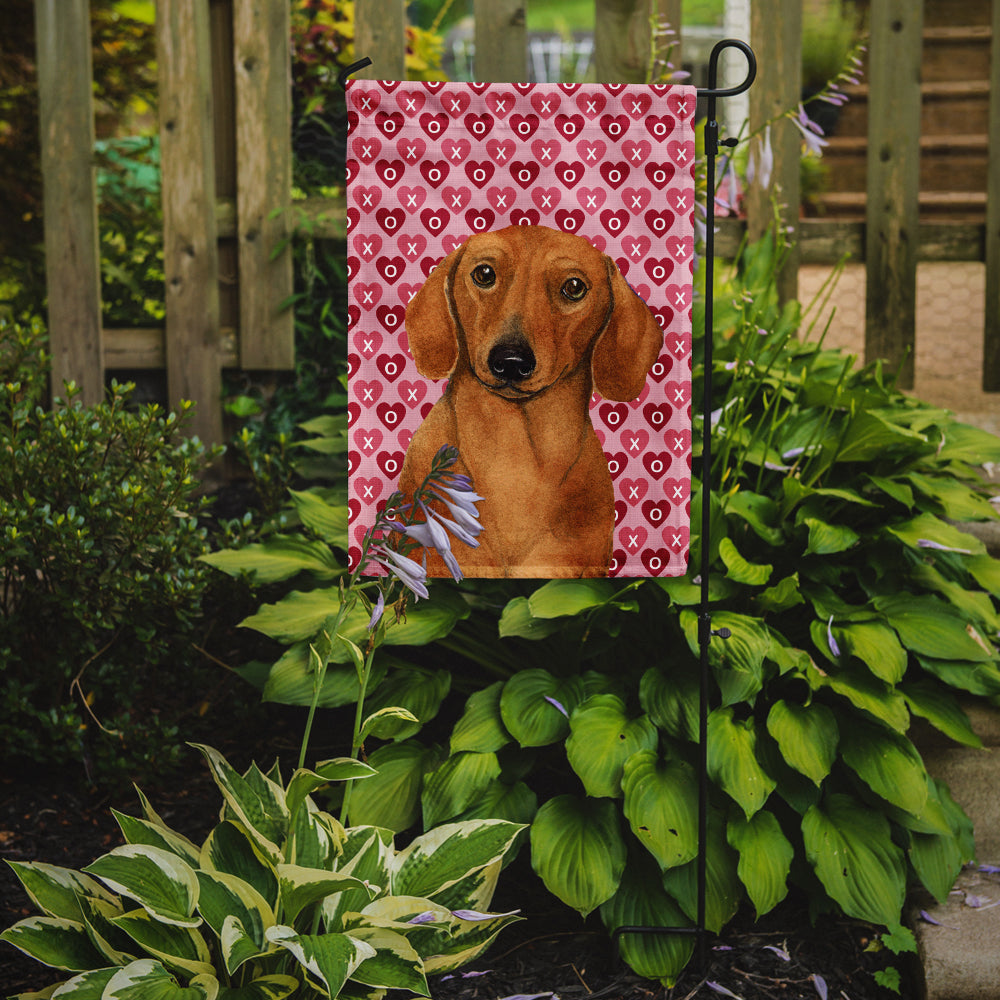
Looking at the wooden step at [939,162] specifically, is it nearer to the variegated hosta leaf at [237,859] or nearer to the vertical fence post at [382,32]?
the vertical fence post at [382,32]

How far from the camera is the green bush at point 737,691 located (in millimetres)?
1925

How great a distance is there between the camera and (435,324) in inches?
69.3

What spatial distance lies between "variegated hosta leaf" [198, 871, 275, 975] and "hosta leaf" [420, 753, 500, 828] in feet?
1.41

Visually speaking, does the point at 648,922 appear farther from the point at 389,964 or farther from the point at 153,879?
the point at 153,879

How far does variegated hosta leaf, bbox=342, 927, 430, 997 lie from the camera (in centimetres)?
151

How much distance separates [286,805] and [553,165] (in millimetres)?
1189

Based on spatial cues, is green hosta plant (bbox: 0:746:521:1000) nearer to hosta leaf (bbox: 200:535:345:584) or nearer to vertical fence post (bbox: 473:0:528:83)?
hosta leaf (bbox: 200:535:345:584)

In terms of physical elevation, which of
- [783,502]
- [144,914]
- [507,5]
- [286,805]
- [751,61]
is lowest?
[144,914]

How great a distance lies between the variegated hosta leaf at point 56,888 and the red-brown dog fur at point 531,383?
0.77 meters

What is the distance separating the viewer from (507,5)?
3.21 meters

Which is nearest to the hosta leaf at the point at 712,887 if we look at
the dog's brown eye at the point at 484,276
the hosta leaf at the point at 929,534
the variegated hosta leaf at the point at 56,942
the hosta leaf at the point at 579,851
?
the hosta leaf at the point at 579,851

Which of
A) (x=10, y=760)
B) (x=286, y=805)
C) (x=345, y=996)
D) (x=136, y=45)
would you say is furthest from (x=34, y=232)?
(x=345, y=996)

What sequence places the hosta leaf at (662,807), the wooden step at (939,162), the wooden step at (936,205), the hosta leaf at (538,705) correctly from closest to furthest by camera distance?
the hosta leaf at (662,807) < the hosta leaf at (538,705) < the wooden step at (936,205) < the wooden step at (939,162)

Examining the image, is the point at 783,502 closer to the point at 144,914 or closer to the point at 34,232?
the point at 144,914
